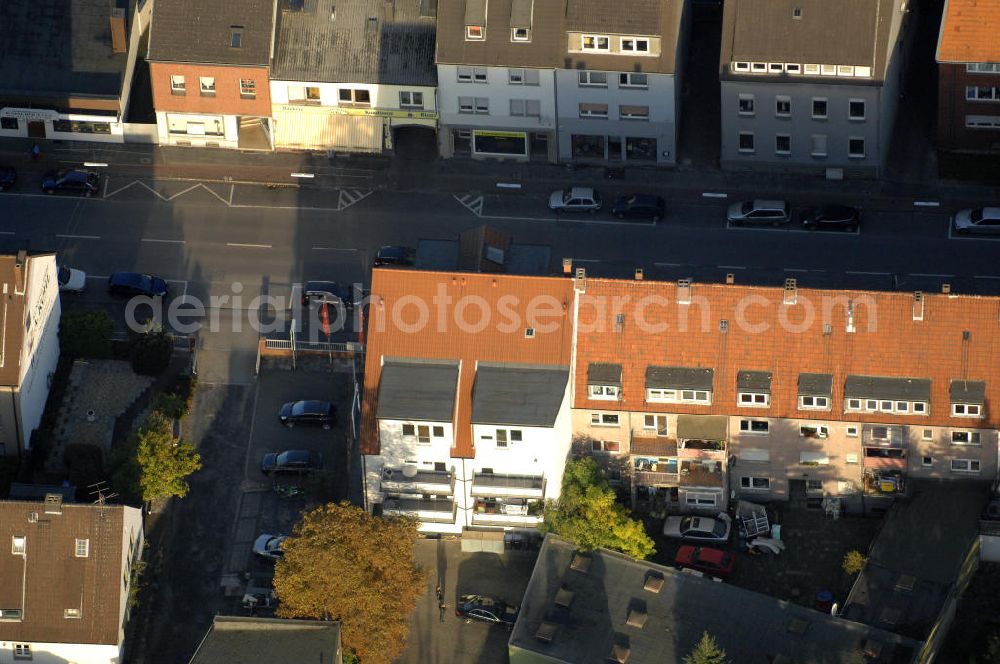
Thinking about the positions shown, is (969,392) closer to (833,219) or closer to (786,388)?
(786,388)

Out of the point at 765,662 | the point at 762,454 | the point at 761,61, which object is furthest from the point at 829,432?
the point at 761,61

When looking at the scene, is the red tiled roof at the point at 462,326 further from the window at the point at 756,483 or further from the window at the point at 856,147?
the window at the point at 856,147

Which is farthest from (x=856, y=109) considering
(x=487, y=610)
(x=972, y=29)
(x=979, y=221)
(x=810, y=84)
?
(x=487, y=610)

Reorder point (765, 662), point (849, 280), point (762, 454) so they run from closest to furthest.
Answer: point (765, 662), point (762, 454), point (849, 280)

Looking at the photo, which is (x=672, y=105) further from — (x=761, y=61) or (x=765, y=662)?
(x=765, y=662)

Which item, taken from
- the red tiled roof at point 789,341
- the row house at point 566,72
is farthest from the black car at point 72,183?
the red tiled roof at point 789,341

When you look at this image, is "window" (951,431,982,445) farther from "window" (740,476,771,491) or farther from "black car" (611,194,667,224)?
"black car" (611,194,667,224)

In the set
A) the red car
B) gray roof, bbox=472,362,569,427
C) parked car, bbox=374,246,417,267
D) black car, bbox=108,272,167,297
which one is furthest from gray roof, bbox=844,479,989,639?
black car, bbox=108,272,167,297
